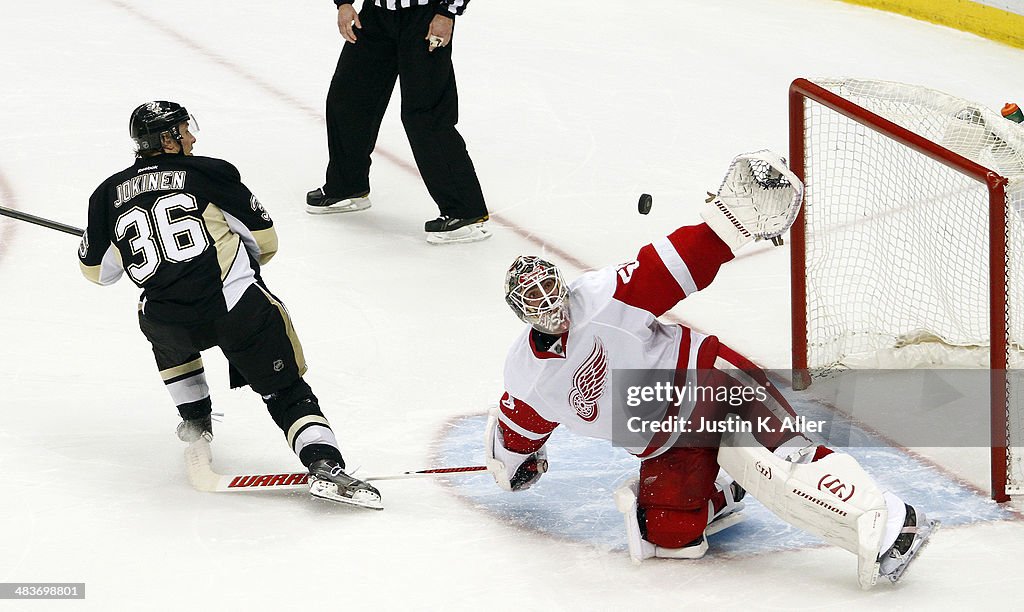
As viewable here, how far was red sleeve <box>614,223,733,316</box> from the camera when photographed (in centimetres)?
263

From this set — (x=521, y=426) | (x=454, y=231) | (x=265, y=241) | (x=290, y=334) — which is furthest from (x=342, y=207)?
(x=521, y=426)

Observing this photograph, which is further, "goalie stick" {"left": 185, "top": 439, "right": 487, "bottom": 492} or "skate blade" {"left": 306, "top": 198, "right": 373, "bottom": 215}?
"skate blade" {"left": 306, "top": 198, "right": 373, "bottom": 215}

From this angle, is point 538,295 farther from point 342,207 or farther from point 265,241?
point 342,207

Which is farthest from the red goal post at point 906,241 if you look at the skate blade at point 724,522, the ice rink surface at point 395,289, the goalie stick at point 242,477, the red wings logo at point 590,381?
the goalie stick at point 242,477

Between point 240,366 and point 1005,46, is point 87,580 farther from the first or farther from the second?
point 1005,46

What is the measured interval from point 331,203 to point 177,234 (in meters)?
1.82

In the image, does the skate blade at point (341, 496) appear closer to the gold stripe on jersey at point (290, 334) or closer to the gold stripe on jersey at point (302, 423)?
the gold stripe on jersey at point (302, 423)

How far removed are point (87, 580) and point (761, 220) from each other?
4.66ft

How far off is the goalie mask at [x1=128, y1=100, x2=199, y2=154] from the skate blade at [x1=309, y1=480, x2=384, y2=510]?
2.60 ft

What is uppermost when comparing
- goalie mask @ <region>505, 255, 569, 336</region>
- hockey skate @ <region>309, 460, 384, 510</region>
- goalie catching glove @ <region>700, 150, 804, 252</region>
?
goalie catching glove @ <region>700, 150, 804, 252</region>

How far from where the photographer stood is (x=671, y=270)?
8.63ft

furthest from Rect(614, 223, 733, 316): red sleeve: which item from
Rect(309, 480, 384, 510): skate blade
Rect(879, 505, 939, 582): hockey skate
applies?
Rect(309, 480, 384, 510): skate blade

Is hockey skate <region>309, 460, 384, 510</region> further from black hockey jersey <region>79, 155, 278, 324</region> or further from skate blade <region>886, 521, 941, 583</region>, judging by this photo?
skate blade <region>886, 521, 941, 583</region>

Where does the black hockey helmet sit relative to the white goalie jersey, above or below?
above
